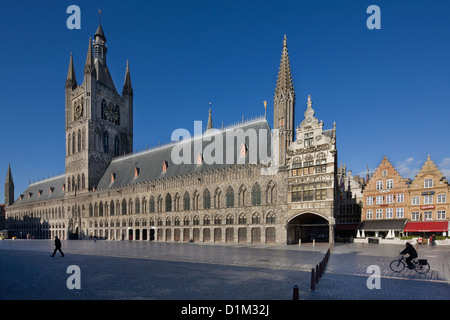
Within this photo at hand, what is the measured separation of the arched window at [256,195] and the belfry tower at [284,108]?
4.63m

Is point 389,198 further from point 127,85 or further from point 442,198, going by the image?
point 127,85

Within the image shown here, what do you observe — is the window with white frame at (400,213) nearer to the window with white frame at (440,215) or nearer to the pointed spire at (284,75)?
the window with white frame at (440,215)

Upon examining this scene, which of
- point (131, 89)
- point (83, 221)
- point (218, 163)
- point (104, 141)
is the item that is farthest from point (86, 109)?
point (218, 163)

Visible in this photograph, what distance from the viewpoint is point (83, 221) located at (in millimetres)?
69312

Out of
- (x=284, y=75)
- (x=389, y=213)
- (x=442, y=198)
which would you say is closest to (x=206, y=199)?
(x=284, y=75)

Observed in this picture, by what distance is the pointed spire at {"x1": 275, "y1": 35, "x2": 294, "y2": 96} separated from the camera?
4303cm

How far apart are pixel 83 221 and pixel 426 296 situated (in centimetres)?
7323

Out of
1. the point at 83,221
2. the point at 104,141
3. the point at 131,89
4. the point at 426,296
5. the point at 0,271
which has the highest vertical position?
the point at 131,89

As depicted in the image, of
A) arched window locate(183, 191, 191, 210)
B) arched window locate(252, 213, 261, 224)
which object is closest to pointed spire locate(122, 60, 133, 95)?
arched window locate(183, 191, 191, 210)

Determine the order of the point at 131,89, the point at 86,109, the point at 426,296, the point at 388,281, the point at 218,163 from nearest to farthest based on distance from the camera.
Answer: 1. the point at 426,296
2. the point at 388,281
3. the point at 218,163
4. the point at 86,109
5. the point at 131,89

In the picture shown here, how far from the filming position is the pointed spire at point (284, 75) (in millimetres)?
43031

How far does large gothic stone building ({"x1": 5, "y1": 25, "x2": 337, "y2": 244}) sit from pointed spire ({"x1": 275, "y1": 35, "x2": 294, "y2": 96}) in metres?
0.15

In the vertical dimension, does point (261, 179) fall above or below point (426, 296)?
above
